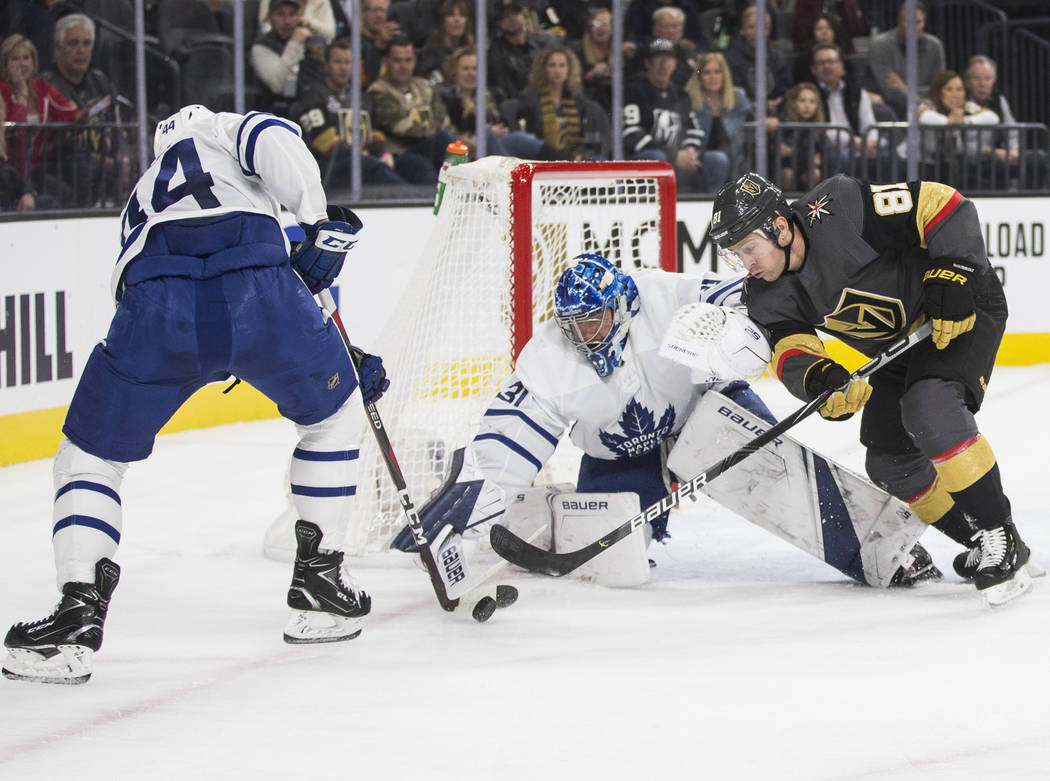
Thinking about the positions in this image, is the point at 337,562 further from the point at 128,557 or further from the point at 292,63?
the point at 292,63

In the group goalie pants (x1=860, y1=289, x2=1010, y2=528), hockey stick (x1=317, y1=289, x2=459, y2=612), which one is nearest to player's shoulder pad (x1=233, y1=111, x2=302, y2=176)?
hockey stick (x1=317, y1=289, x2=459, y2=612)

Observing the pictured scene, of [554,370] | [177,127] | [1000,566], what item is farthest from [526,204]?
[1000,566]

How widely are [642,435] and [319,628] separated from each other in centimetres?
82

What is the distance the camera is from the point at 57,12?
16.9 ft

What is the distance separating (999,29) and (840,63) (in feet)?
4.55

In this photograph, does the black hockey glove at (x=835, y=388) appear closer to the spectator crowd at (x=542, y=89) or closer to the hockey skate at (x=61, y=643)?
the hockey skate at (x=61, y=643)

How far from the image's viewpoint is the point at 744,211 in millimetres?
2855

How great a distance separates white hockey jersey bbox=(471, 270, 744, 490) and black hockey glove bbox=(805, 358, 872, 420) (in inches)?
11.8

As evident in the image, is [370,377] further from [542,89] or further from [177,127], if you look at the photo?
[542,89]

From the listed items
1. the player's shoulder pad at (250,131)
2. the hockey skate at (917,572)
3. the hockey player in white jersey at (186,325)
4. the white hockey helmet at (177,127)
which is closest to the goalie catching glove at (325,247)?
the hockey player in white jersey at (186,325)

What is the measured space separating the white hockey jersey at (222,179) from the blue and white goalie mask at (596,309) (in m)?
0.54

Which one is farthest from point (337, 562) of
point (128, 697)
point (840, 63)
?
point (840, 63)

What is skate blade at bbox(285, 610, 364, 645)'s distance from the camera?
2779 millimetres

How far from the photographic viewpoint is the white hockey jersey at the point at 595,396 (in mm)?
3088
